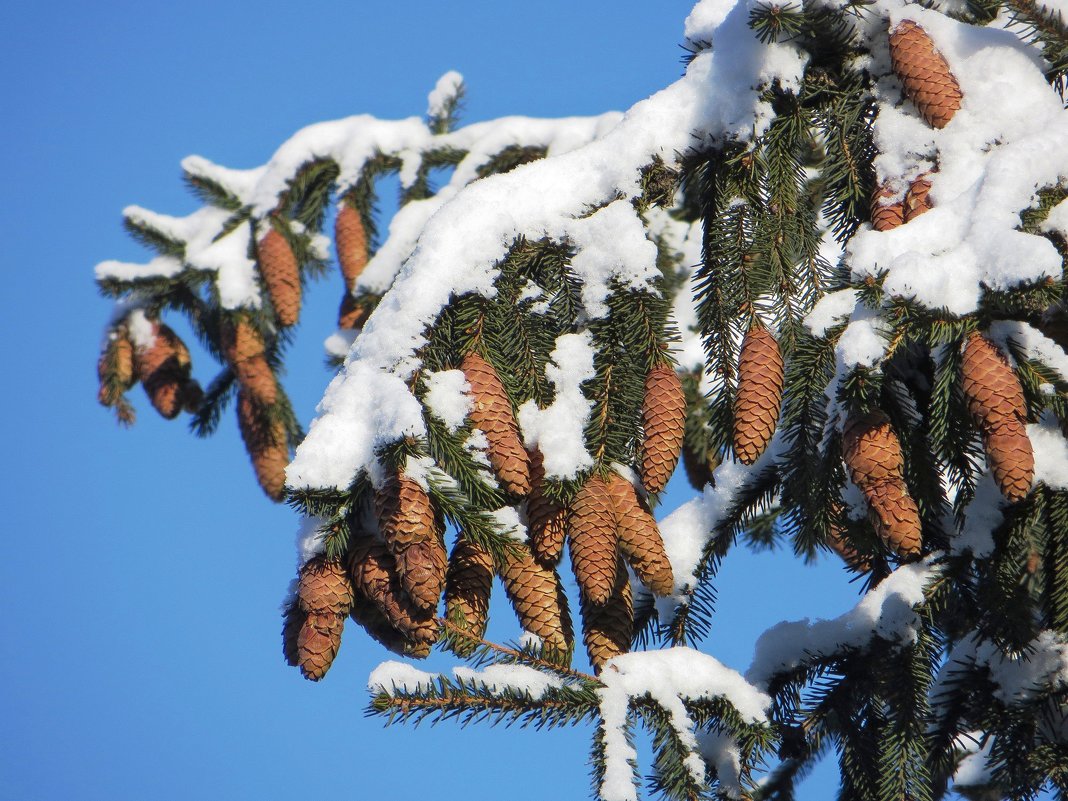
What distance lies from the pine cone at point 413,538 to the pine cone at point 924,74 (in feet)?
3.86

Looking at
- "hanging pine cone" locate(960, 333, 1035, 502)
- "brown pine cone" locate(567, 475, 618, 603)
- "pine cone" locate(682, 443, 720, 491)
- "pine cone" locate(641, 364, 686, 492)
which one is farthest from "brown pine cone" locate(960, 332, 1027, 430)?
"pine cone" locate(682, 443, 720, 491)

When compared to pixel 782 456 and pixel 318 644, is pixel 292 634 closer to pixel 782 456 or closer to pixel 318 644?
pixel 318 644

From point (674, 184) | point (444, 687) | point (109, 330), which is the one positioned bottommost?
point (444, 687)

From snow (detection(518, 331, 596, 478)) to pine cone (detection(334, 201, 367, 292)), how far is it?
185 cm

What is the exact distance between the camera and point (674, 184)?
7.40 ft

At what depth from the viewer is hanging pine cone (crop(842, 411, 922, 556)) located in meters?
1.68

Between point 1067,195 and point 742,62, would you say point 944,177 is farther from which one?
point 742,62

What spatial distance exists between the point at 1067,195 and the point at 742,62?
28.1 inches

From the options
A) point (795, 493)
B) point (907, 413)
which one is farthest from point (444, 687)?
point (907, 413)

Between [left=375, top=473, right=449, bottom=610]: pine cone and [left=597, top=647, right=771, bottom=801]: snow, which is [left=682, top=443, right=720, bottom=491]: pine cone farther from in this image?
[left=375, top=473, right=449, bottom=610]: pine cone

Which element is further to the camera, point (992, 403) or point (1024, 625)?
point (1024, 625)

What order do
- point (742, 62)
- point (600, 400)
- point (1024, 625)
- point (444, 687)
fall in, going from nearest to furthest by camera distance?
point (444, 687) → point (1024, 625) → point (600, 400) → point (742, 62)

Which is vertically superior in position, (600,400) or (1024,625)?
(600,400)

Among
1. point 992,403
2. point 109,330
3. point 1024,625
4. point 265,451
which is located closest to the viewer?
point 992,403
